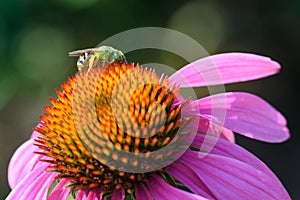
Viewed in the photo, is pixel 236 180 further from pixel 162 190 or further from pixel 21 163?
pixel 21 163

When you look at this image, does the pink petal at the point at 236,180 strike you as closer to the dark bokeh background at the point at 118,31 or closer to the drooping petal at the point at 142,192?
the drooping petal at the point at 142,192

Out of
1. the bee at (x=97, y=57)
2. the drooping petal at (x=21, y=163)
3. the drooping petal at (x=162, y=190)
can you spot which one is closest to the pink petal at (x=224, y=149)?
the drooping petal at (x=162, y=190)

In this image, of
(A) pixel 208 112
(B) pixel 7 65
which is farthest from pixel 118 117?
(B) pixel 7 65

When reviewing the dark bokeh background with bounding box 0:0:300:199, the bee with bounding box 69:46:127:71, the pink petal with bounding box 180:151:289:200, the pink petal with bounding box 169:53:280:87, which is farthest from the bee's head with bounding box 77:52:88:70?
the dark bokeh background with bounding box 0:0:300:199

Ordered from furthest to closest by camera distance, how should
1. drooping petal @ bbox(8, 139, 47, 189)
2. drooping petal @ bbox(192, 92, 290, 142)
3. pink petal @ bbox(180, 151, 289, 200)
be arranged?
1. drooping petal @ bbox(8, 139, 47, 189)
2. drooping petal @ bbox(192, 92, 290, 142)
3. pink petal @ bbox(180, 151, 289, 200)

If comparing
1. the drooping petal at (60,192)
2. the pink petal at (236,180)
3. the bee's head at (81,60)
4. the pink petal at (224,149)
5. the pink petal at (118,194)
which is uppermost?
the bee's head at (81,60)

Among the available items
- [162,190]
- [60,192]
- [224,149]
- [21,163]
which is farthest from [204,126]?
[21,163]

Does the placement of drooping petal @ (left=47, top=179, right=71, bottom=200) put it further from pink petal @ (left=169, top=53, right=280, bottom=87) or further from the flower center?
pink petal @ (left=169, top=53, right=280, bottom=87)
